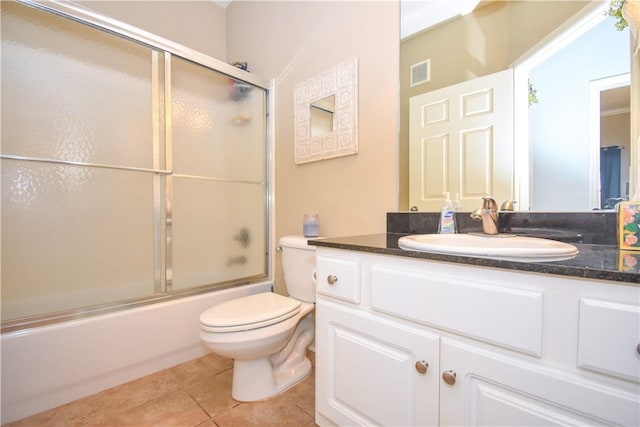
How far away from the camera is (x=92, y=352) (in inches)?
52.9

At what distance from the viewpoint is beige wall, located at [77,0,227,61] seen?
1.89 m

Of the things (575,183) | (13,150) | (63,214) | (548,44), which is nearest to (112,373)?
(63,214)

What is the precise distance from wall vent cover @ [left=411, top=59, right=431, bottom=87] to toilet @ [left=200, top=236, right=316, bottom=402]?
37.5 inches

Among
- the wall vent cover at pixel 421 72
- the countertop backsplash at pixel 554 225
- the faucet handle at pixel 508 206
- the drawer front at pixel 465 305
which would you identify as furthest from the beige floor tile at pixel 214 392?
the wall vent cover at pixel 421 72

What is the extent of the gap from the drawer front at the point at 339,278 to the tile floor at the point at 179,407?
1.96 feet

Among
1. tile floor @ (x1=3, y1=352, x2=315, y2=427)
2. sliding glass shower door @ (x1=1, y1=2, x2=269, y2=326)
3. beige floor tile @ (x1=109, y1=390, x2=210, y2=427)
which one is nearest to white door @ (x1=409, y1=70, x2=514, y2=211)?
tile floor @ (x1=3, y1=352, x2=315, y2=427)

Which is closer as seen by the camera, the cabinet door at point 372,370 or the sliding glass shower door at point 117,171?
the cabinet door at point 372,370

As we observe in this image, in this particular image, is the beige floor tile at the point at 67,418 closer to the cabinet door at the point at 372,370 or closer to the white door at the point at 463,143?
the cabinet door at the point at 372,370

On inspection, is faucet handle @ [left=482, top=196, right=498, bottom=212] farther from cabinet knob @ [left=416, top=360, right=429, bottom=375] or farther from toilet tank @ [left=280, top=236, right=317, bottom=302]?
toilet tank @ [left=280, top=236, right=317, bottom=302]

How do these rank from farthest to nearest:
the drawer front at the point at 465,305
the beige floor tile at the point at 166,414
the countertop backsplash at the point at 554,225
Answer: the beige floor tile at the point at 166,414
the countertop backsplash at the point at 554,225
the drawer front at the point at 465,305

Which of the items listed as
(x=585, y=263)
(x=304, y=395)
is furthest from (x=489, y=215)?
(x=304, y=395)

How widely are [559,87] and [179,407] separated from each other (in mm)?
1946

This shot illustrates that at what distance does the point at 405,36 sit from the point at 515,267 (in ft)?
3.90

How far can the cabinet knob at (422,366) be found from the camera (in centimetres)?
76
